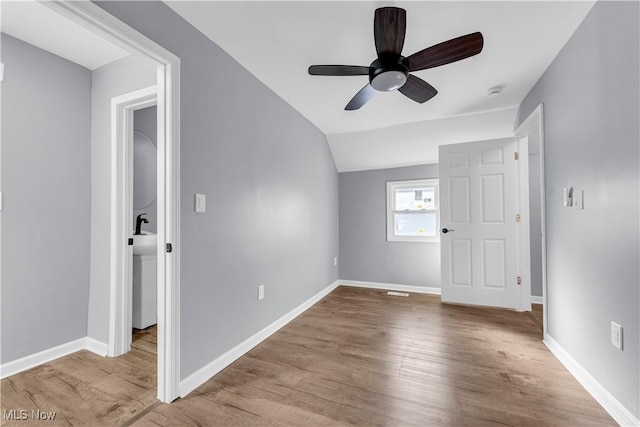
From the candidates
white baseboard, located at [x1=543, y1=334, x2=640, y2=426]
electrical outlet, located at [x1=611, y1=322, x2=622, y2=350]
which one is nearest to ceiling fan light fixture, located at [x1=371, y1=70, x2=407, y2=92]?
electrical outlet, located at [x1=611, y1=322, x2=622, y2=350]

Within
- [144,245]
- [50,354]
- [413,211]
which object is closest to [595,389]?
[413,211]

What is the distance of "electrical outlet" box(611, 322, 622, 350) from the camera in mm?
1426

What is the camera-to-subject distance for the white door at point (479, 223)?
10.7 feet

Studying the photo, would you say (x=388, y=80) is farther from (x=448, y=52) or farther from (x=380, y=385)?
(x=380, y=385)

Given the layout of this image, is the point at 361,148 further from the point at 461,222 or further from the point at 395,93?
the point at 461,222

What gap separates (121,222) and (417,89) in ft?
8.35

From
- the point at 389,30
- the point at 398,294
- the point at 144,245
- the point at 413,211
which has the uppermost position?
the point at 389,30

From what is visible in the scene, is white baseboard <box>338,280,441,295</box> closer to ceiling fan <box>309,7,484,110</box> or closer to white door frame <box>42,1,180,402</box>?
ceiling fan <box>309,7,484,110</box>

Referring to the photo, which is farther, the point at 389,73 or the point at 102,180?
the point at 102,180

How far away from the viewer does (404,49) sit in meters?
2.00

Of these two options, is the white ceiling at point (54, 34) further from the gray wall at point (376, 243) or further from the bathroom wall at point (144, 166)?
the gray wall at point (376, 243)

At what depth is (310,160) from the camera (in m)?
3.51

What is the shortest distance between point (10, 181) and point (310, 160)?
2664 mm

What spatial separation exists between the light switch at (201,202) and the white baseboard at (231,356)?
1.07m
